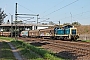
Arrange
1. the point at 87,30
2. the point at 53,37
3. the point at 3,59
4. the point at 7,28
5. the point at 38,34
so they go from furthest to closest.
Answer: the point at 7,28 → the point at 87,30 → the point at 38,34 → the point at 53,37 → the point at 3,59

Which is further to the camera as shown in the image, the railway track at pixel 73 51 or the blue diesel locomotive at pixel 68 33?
the blue diesel locomotive at pixel 68 33

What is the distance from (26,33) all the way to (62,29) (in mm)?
49653

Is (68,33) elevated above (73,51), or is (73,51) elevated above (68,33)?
(68,33)

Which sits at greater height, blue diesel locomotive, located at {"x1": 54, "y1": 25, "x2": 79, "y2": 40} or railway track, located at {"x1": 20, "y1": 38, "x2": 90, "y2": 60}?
blue diesel locomotive, located at {"x1": 54, "y1": 25, "x2": 79, "y2": 40}

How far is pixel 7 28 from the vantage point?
137250 mm

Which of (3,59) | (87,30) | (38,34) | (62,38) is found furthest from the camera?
(87,30)

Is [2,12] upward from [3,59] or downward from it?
upward

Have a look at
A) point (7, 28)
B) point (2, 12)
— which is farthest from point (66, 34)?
point (7, 28)

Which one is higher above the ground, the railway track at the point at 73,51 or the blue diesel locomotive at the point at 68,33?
the blue diesel locomotive at the point at 68,33

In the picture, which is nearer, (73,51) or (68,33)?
(73,51)

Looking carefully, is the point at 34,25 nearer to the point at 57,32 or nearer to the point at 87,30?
the point at 87,30

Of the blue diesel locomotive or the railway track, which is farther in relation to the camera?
the blue diesel locomotive

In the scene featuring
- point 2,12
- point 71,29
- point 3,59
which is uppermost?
point 2,12

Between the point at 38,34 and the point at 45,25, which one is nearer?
the point at 38,34
